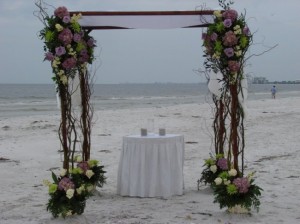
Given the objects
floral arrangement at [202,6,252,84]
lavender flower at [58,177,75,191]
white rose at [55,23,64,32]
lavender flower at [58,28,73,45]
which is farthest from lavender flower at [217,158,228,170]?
white rose at [55,23,64,32]

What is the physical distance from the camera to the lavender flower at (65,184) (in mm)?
6070

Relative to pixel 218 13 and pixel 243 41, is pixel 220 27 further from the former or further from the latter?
pixel 243 41

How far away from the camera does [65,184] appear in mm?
6082

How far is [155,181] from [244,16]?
2.64 m

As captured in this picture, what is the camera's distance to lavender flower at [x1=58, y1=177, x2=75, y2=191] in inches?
239

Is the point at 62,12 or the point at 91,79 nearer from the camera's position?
the point at 62,12

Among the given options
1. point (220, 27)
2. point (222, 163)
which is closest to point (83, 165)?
point (222, 163)

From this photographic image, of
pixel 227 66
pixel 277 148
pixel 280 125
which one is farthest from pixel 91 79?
pixel 280 125

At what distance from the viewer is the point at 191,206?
22.3ft

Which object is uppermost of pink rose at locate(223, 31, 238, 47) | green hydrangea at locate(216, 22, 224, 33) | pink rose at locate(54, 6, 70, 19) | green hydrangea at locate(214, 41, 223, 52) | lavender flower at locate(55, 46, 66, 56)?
pink rose at locate(54, 6, 70, 19)

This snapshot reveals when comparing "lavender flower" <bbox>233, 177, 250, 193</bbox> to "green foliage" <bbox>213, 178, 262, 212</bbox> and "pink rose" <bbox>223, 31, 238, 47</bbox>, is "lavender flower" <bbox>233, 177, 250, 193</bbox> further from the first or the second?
"pink rose" <bbox>223, 31, 238, 47</bbox>

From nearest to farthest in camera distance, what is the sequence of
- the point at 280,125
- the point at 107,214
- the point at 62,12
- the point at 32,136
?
the point at 62,12
the point at 107,214
the point at 32,136
the point at 280,125

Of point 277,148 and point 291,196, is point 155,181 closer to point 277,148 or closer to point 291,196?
point 291,196

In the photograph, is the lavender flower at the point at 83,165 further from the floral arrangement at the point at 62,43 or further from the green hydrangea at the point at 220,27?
the green hydrangea at the point at 220,27
